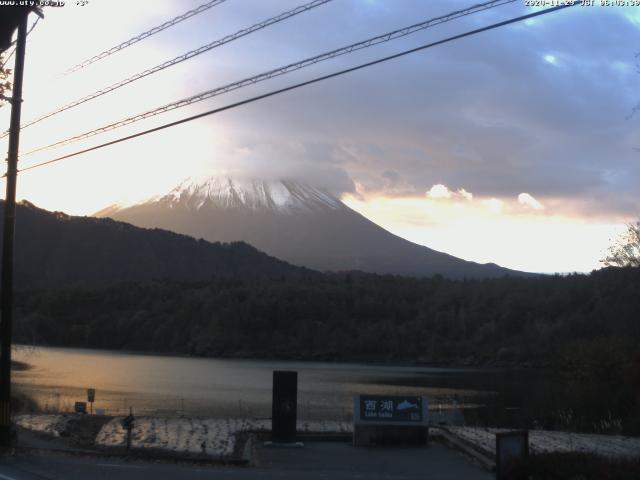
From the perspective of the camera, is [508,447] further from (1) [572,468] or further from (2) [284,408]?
(2) [284,408]

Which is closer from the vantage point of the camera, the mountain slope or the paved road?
the paved road

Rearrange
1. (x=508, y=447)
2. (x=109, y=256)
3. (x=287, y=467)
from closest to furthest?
(x=508, y=447), (x=287, y=467), (x=109, y=256)

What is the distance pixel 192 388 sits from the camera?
55.4 meters

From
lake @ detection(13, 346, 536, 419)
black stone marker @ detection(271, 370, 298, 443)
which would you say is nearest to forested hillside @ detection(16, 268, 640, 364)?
lake @ detection(13, 346, 536, 419)

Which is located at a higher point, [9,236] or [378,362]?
[9,236]

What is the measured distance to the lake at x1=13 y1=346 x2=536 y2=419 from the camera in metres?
40.7

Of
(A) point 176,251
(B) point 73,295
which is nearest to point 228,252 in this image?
(A) point 176,251

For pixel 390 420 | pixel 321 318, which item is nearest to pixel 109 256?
pixel 321 318

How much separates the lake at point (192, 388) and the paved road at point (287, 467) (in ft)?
56.4

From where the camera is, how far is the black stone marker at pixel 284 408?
19.7m

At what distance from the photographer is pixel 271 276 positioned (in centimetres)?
19138

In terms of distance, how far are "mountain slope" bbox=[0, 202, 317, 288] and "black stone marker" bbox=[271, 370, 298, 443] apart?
15329 centimetres

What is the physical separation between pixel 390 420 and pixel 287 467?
386 cm

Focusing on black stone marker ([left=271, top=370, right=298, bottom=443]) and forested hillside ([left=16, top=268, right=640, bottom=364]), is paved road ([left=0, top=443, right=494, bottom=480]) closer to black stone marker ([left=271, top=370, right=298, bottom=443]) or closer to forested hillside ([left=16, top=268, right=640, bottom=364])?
black stone marker ([left=271, top=370, right=298, bottom=443])
